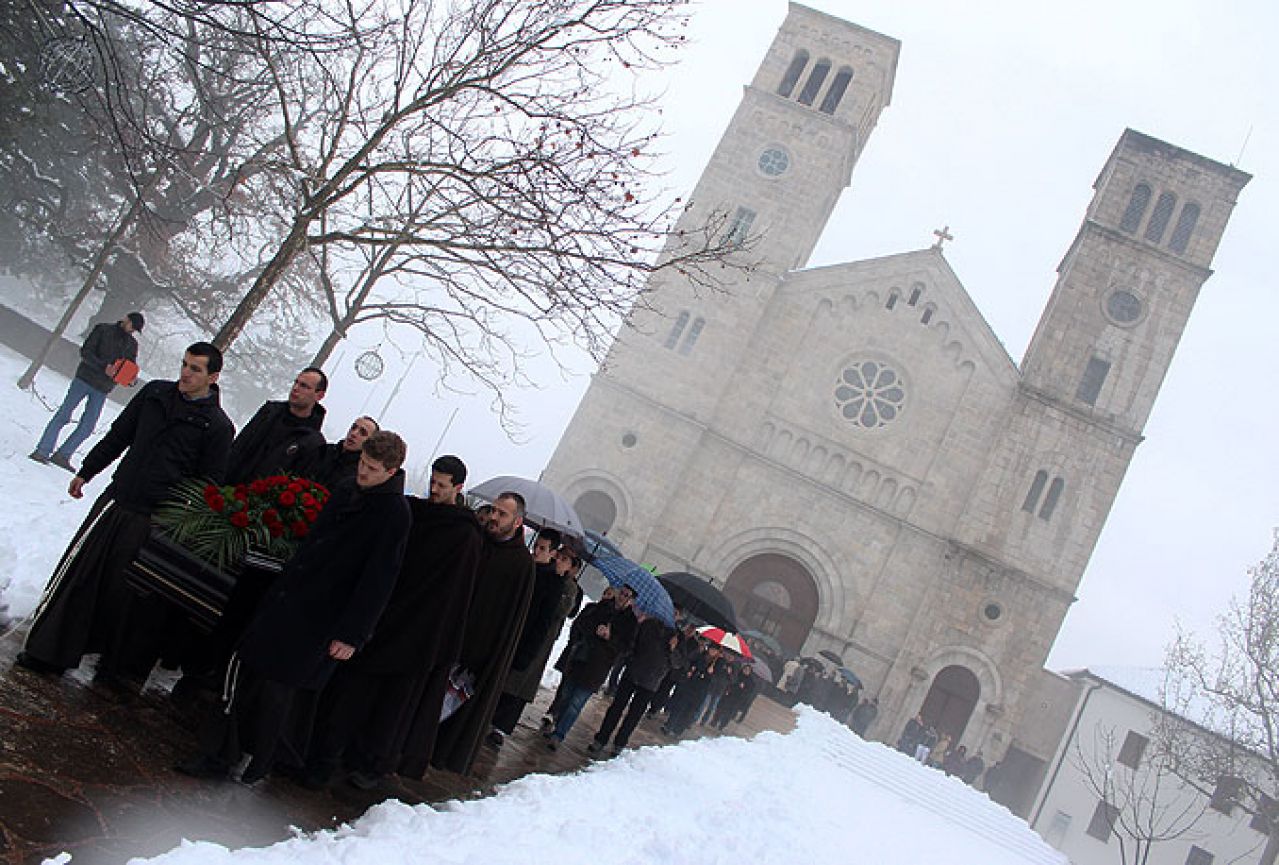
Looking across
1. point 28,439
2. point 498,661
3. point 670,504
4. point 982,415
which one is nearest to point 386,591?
point 498,661

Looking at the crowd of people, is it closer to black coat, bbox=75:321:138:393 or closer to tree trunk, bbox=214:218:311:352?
tree trunk, bbox=214:218:311:352

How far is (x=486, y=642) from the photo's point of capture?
6.36 m

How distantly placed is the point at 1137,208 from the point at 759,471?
1387 centimetres

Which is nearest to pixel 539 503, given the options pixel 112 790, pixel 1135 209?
pixel 112 790

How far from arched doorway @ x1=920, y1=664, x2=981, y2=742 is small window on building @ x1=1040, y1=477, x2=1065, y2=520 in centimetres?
488

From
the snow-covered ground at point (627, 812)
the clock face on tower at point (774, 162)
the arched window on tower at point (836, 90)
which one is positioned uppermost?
the arched window on tower at point (836, 90)

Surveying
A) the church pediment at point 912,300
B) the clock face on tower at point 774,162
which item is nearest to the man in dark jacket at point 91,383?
the church pediment at point 912,300

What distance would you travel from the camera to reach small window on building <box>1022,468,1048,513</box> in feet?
90.0

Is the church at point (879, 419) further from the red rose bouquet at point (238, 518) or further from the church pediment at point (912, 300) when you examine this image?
the red rose bouquet at point (238, 518)

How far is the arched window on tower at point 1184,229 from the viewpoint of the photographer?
1131 inches

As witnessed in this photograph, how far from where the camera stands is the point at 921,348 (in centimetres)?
→ 2848

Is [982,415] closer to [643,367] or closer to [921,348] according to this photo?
[921,348]

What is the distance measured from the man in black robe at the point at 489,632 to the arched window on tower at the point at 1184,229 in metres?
28.4

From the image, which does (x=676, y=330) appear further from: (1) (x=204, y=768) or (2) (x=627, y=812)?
(1) (x=204, y=768)
